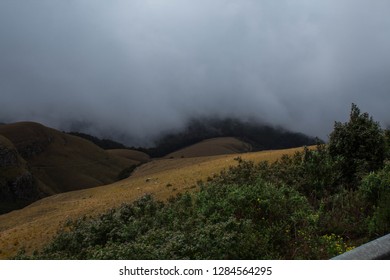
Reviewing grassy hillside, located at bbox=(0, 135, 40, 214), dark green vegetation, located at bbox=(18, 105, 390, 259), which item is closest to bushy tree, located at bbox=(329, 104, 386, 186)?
dark green vegetation, located at bbox=(18, 105, 390, 259)

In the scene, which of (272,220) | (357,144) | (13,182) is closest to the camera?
(272,220)

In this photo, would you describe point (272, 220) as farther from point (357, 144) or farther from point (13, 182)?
point (13, 182)

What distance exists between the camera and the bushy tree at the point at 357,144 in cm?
1478

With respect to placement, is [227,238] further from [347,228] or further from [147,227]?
[147,227]

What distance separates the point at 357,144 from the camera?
1553 centimetres

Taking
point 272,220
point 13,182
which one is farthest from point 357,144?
point 13,182

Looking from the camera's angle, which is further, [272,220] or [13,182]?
[13,182]

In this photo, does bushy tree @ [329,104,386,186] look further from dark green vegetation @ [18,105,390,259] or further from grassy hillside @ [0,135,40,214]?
grassy hillside @ [0,135,40,214]

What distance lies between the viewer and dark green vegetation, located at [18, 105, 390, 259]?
7484 mm

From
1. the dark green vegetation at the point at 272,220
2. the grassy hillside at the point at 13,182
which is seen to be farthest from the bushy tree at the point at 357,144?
the grassy hillside at the point at 13,182

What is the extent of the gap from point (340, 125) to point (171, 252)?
11029 mm

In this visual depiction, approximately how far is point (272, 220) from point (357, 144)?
7.69 m
